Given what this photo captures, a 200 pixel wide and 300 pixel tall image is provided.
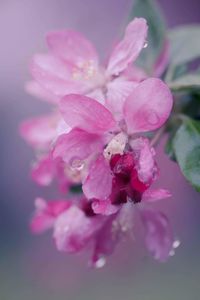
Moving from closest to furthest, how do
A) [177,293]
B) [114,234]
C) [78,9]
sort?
[114,234] < [177,293] < [78,9]

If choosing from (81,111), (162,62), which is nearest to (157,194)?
(81,111)

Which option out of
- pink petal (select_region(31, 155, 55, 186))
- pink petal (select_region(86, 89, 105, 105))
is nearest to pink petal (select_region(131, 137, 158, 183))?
pink petal (select_region(86, 89, 105, 105))

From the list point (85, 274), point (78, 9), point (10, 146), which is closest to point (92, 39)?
point (78, 9)

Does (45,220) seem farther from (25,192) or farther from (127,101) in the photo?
(25,192)

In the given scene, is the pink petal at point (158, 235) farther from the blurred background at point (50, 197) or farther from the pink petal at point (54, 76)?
the blurred background at point (50, 197)

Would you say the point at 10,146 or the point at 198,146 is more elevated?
the point at 198,146

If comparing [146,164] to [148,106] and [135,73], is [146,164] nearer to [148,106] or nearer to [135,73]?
[148,106]
